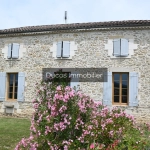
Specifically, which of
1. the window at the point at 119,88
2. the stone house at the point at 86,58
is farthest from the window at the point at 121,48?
the window at the point at 119,88

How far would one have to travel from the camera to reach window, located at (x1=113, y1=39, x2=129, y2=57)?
1102 centimetres

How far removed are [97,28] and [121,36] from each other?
47.1 inches

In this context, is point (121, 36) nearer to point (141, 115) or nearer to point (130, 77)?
point (130, 77)

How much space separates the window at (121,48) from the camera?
36.1 ft

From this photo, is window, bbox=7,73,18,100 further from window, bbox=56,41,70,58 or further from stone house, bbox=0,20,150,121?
window, bbox=56,41,70,58

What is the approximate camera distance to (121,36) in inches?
438

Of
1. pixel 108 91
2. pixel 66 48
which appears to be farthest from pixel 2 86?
pixel 108 91

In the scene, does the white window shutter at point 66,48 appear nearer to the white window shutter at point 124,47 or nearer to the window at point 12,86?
the white window shutter at point 124,47

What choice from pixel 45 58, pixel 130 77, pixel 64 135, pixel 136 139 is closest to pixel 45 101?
pixel 64 135

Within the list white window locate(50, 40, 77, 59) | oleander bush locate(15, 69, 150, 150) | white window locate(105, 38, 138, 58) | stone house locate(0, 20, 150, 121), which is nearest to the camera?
oleander bush locate(15, 69, 150, 150)

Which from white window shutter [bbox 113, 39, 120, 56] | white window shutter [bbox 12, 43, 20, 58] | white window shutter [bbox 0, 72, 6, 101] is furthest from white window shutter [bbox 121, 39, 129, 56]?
white window shutter [bbox 0, 72, 6, 101]

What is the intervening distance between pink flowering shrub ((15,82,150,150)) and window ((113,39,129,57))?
7268 millimetres

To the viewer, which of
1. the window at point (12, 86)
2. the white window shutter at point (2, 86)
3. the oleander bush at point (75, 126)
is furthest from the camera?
the window at point (12, 86)

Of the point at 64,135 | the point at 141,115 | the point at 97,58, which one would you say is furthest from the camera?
the point at 97,58
